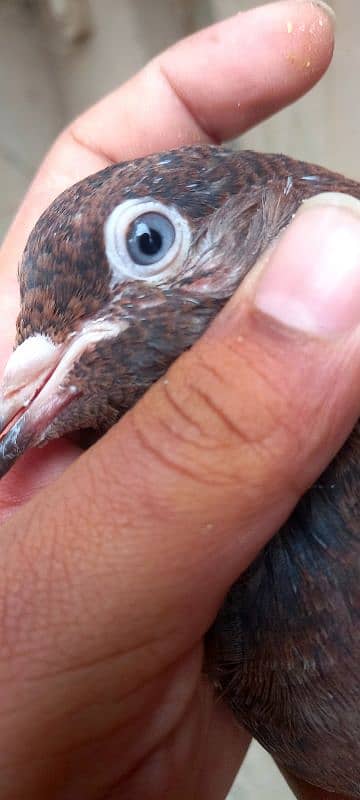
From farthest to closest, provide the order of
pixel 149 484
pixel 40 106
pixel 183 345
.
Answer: pixel 40 106 → pixel 183 345 → pixel 149 484

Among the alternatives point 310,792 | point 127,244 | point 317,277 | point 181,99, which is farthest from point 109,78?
point 310,792

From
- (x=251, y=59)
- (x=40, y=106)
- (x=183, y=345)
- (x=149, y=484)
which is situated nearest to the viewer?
(x=149, y=484)

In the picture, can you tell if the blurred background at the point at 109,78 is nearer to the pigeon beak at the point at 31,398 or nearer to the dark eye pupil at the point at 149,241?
the dark eye pupil at the point at 149,241

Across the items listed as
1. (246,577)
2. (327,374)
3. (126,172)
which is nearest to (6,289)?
(126,172)

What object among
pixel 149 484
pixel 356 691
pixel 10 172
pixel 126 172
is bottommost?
pixel 10 172

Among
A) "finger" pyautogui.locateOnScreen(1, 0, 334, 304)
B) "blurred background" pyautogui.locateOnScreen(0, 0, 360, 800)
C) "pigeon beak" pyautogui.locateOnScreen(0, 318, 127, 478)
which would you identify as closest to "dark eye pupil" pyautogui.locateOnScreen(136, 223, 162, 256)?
"pigeon beak" pyautogui.locateOnScreen(0, 318, 127, 478)

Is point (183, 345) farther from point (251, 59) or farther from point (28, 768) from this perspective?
point (251, 59)

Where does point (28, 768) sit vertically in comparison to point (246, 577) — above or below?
below

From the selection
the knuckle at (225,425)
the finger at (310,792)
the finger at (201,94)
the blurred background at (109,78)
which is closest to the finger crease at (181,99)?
the finger at (201,94)
